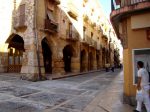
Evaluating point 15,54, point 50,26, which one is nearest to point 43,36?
point 50,26

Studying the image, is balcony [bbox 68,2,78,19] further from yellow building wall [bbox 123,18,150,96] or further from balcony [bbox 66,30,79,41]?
yellow building wall [bbox 123,18,150,96]

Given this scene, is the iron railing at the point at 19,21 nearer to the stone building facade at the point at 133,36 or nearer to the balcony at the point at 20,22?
the balcony at the point at 20,22

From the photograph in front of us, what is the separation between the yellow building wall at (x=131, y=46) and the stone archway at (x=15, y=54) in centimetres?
1652

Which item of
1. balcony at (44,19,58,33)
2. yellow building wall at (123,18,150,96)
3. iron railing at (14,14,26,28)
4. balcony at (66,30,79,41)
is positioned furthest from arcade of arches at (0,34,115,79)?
yellow building wall at (123,18,150,96)

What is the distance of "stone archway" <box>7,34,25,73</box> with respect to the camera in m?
23.1

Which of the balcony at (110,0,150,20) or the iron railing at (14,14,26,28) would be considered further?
the iron railing at (14,14,26,28)

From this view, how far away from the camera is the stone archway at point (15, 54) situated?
75.8 feet

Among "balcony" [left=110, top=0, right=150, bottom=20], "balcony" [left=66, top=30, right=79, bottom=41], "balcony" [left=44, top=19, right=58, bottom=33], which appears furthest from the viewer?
"balcony" [left=66, top=30, right=79, bottom=41]

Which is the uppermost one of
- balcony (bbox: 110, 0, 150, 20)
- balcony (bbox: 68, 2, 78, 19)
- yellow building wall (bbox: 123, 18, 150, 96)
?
balcony (bbox: 68, 2, 78, 19)

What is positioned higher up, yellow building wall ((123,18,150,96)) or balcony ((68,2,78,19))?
balcony ((68,2,78,19))

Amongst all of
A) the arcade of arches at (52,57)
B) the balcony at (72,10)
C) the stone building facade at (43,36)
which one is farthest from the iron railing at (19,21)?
the balcony at (72,10)

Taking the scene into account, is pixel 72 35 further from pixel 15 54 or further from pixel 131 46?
pixel 131 46

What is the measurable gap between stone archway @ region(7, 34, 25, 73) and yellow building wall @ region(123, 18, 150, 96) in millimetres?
16522

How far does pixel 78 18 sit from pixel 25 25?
457 inches
